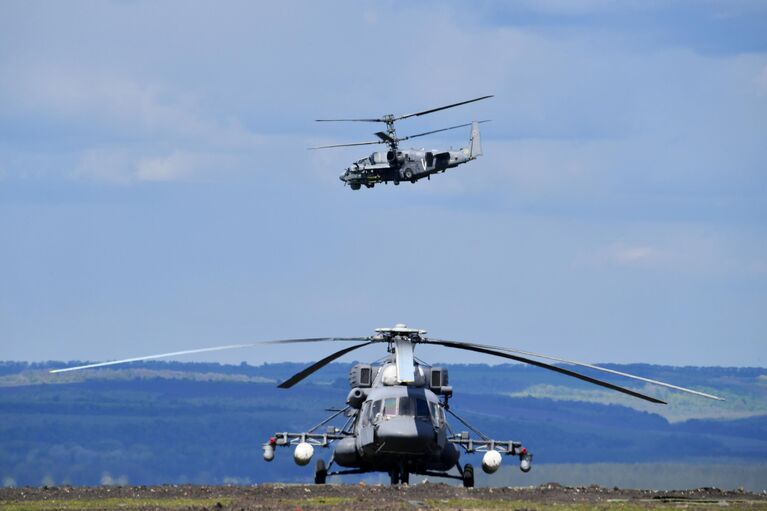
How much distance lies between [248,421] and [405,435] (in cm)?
9562

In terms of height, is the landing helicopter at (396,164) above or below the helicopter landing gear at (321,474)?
above

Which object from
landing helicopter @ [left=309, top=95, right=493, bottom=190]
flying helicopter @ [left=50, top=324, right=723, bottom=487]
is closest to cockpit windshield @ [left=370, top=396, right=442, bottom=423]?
flying helicopter @ [left=50, top=324, right=723, bottom=487]

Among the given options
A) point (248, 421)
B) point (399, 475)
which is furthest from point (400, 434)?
point (248, 421)

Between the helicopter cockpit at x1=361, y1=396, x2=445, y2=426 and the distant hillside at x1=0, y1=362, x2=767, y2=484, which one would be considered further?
the distant hillside at x1=0, y1=362, x2=767, y2=484

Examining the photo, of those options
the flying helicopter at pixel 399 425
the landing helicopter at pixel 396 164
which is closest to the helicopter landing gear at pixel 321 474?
the flying helicopter at pixel 399 425

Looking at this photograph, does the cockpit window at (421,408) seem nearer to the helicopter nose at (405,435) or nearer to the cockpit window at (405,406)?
the cockpit window at (405,406)

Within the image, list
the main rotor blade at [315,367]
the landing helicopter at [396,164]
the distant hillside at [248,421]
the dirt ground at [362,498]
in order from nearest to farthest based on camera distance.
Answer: the dirt ground at [362,498] → the main rotor blade at [315,367] → the landing helicopter at [396,164] → the distant hillside at [248,421]

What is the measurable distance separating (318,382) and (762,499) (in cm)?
12810

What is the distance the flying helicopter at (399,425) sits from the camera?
41.2 meters

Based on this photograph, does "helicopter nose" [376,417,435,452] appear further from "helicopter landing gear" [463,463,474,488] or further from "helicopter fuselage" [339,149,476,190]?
"helicopter fuselage" [339,149,476,190]

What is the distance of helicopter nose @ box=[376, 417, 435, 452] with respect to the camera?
134 feet

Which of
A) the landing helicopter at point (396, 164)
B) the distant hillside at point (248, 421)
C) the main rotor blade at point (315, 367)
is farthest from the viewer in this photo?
the distant hillside at point (248, 421)

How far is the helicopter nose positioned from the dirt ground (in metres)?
1.99

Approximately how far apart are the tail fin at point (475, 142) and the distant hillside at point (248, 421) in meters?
20.8
